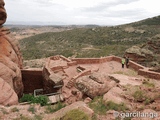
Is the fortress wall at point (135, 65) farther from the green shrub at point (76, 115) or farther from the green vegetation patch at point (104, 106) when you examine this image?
the green shrub at point (76, 115)

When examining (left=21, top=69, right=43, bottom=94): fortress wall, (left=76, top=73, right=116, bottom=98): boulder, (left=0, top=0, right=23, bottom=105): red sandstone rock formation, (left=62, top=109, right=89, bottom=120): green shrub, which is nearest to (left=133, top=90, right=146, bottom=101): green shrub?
(left=76, top=73, right=116, bottom=98): boulder

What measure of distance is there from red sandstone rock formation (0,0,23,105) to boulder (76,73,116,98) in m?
4.34

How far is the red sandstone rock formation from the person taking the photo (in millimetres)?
10853

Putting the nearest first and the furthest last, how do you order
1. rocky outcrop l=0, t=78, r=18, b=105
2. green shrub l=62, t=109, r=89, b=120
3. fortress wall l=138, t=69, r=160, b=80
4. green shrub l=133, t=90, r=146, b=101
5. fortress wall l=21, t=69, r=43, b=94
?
1. green shrub l=62, t=109, r=89, b=120
2. green shrub l=133, t=90, r=146, b=101
3. rocky outcrop l=0, t=78, r=18, b=105
4. fortress wall l=138, t=69, r=160, b=80
5. fortress wall l=21, t=69, r=43, b=94

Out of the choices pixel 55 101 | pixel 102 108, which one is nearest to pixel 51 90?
pixel 55 101

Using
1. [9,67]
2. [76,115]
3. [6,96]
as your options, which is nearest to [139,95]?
[76,115]

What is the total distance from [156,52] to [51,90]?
16.3 meters

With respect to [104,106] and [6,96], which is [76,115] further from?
[6,96]

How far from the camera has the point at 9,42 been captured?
17.0 m

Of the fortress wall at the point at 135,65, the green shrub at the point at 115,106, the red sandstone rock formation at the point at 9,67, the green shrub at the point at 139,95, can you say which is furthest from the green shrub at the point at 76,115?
the fortress wall at the point at 135,65

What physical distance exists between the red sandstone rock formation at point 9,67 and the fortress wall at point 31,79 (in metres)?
1.24

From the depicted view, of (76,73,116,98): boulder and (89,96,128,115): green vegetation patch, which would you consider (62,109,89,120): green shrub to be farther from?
(76,73,116,98): boulder

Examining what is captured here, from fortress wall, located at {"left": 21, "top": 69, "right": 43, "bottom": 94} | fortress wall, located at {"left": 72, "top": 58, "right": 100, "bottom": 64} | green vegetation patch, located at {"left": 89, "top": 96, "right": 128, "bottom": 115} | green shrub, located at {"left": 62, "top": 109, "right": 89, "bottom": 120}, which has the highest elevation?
fortress wall, located at {"left": 72, "top": 58, "right": 100, "bottom": 64}

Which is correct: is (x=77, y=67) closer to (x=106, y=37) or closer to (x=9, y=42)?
(x=9, y=42)
